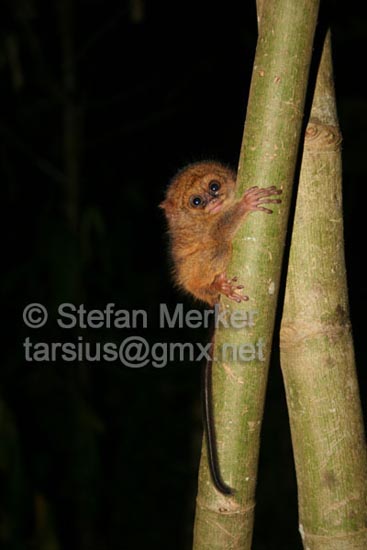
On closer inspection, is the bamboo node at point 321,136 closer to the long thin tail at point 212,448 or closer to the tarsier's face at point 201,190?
the long thin tail at point 212,448

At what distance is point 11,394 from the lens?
4156mm

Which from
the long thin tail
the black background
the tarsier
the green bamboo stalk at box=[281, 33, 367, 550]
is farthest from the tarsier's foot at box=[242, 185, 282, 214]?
the black background

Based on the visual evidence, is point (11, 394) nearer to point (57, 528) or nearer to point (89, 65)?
point (57, 528)

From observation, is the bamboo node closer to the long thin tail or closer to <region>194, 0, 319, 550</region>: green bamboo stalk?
<region>194, 0, 319, 550</region>: green bamboo stalk

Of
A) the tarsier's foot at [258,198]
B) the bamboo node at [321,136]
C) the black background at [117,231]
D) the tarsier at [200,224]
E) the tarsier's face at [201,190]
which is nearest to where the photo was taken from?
the tarsier's foot at [258,198]

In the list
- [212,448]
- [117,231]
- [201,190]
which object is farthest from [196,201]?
Result: [117,231]

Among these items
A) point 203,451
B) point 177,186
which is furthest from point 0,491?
point 203,451

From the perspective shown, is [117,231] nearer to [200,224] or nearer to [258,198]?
[200,224]

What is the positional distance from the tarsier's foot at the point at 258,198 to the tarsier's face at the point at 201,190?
48.0 inches

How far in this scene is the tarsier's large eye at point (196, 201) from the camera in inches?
94.4

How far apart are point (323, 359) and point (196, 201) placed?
4.27 ft

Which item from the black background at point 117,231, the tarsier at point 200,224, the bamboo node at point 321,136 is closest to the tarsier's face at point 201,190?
the tarsier at point 200,224

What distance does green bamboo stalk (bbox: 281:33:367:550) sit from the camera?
116cm

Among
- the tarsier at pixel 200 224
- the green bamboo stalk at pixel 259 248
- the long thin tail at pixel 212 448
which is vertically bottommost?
the long thin tail at pixel 212 448
